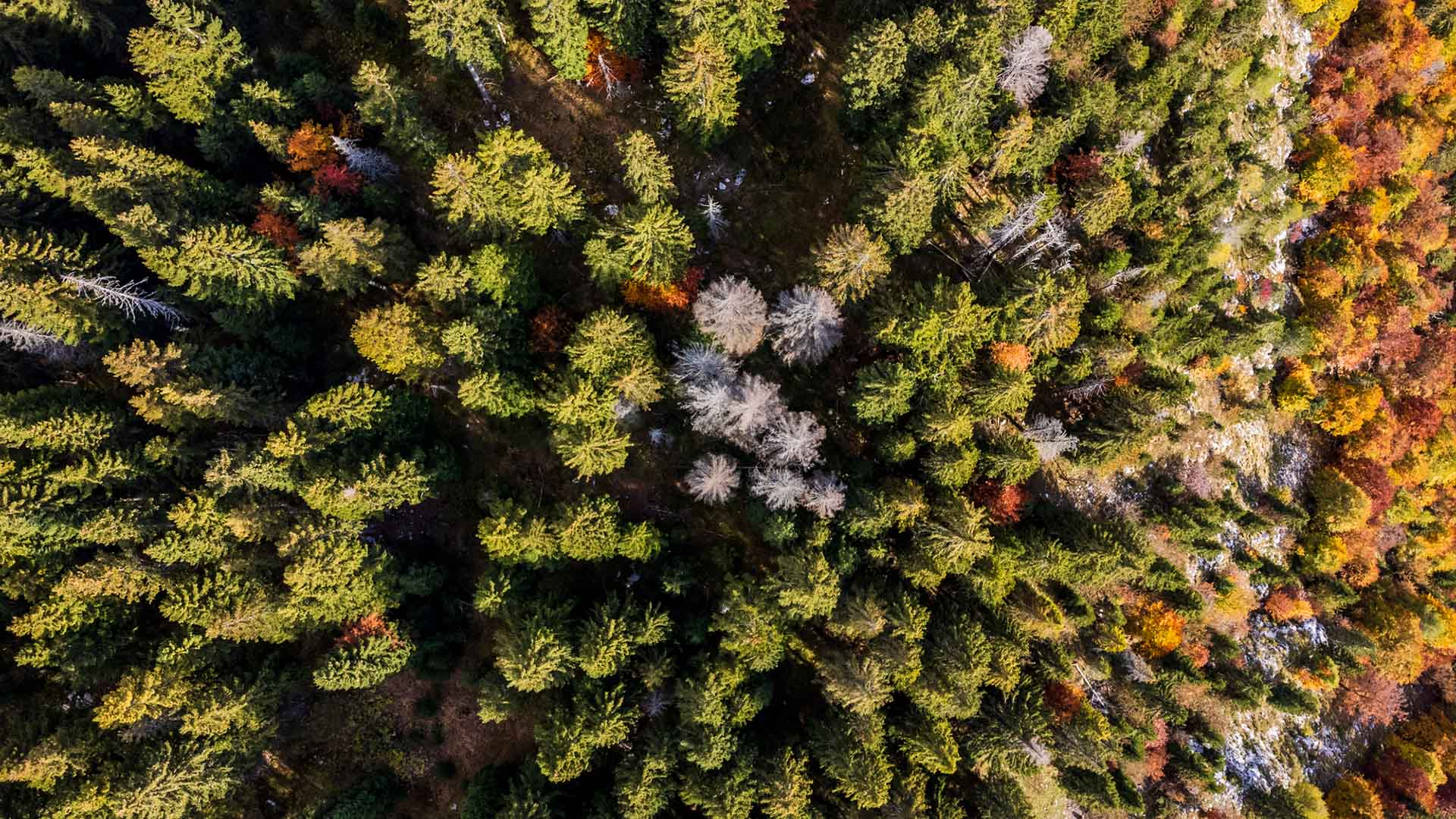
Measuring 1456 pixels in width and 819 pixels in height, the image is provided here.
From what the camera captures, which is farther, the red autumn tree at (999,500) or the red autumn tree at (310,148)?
the red autumn tree at (310,148)

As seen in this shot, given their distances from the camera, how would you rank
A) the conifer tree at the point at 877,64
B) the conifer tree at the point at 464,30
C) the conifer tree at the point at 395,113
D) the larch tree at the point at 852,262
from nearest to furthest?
the conifer tree at the point at 877,64
the larch tree at the point at 852,262
the conifer tree at the point at 464,30
the conifer tree at the point at 395,113

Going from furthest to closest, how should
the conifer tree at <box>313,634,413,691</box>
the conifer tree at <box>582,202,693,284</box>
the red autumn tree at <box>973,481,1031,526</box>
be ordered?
the red autumn tree at <box>973,481,1031,526</box> → the conifer tree at <box>313,634,413,691</box> → the conifer tree at <box>582,202,693,284</box>

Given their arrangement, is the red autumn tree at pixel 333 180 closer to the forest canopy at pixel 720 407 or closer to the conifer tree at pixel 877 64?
the forest canopy at pixel 720 407

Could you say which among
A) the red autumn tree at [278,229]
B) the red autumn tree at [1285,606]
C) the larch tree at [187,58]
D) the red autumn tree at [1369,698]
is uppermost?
the larch tree at [187,58]

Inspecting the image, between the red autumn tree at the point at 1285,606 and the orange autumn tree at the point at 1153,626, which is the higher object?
the red autumn tree at the point at 1285,606

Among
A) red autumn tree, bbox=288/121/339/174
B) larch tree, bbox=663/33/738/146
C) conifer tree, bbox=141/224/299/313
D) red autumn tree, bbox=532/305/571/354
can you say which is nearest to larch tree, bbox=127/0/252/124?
red autumn tree, bbox=288/121/339/174

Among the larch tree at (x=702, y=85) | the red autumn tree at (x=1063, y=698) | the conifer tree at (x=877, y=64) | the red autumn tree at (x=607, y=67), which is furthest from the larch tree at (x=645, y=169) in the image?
the red autumn tree at (x=1063, y=698)

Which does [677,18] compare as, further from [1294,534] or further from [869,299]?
[1294,534]

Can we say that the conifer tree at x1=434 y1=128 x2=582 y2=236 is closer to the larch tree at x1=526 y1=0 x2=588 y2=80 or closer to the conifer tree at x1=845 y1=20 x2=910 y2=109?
the larch tree at x1=526 y1=0 x2=588 y2=80

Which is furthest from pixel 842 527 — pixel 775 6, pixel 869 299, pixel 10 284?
pixel 10 284
